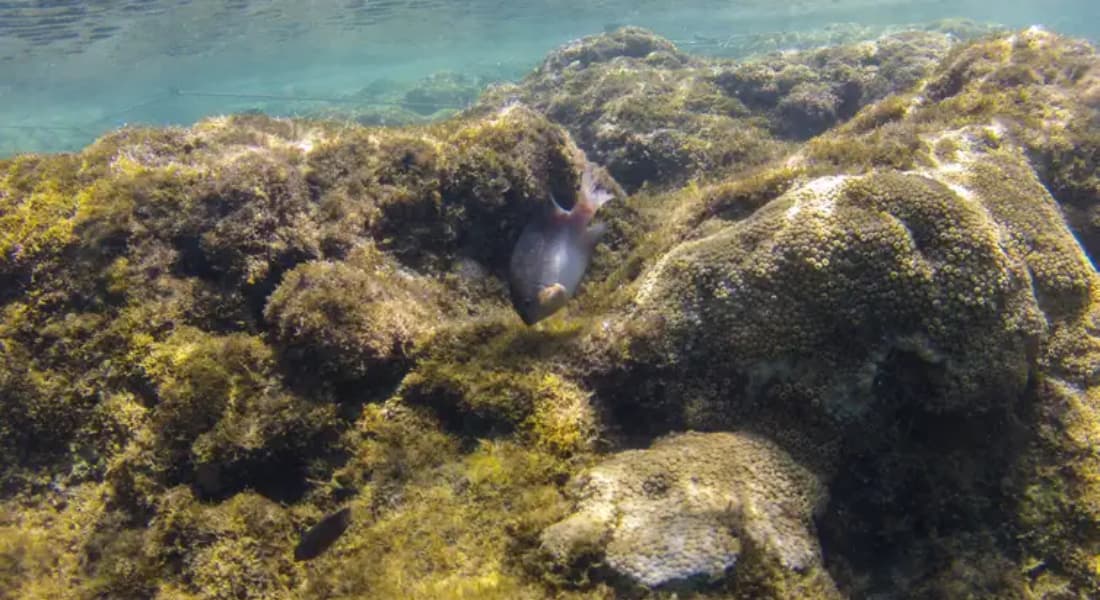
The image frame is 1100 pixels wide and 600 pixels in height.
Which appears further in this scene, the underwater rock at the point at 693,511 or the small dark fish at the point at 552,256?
the small dark fish at the point at 552,256

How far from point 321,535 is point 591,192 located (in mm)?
4028

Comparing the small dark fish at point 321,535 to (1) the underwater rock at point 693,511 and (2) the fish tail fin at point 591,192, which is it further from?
(2) the fish tail fin at point 591,192

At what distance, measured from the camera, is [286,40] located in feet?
148

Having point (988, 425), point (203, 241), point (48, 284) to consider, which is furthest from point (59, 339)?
point (988, 425)

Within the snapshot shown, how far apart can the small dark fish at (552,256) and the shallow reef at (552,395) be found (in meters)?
0.40

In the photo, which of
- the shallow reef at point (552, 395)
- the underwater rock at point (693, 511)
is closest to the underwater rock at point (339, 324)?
the shallow reef at point (552, 395)

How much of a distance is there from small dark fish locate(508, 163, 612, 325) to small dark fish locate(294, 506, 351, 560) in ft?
7.18

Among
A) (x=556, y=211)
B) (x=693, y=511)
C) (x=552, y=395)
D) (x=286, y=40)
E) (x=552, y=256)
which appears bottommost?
(x=693, y=511)

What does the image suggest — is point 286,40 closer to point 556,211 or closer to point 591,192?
point 591,192

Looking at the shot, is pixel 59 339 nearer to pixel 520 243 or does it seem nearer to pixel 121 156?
pixel 121 156

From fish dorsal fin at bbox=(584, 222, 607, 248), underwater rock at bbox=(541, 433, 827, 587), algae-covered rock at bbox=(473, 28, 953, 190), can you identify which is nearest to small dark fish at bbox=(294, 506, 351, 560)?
underwater rock at bbox=(541, 433, 827, 587)

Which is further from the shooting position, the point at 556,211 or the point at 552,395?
the point at 556,211

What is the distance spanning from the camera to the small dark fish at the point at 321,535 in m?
3.01

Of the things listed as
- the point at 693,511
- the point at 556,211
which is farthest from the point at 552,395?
the point at 556,211
